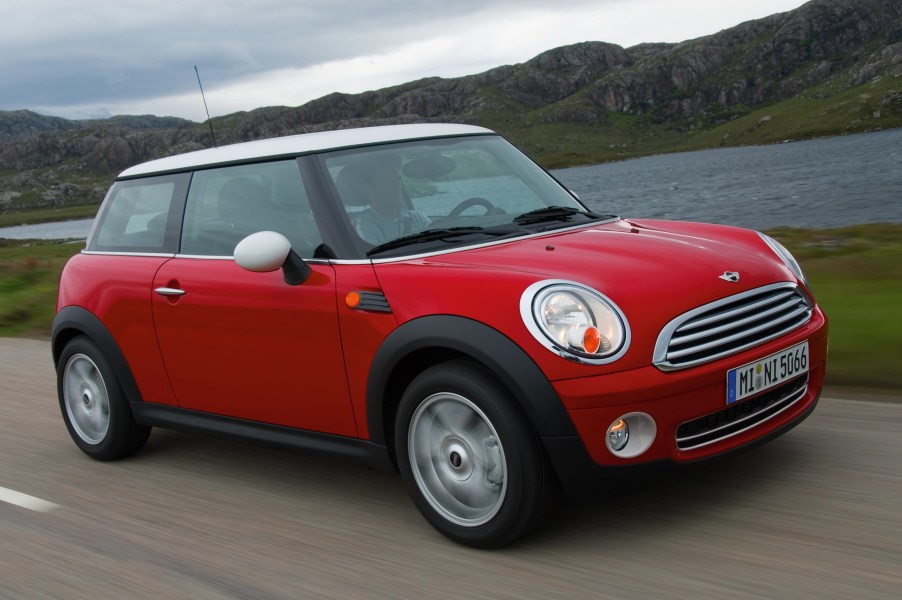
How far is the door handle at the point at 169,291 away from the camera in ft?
13.9

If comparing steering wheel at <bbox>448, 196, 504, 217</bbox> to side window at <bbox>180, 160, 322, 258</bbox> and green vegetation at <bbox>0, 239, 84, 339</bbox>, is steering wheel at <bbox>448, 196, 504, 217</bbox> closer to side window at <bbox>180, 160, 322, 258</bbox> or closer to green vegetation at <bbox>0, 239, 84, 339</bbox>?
side window at <bbox>180, 160, 322, 258</bbox>

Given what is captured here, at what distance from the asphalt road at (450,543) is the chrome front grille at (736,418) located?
0.36 ft

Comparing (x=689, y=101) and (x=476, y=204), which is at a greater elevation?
(x=476, y=204)

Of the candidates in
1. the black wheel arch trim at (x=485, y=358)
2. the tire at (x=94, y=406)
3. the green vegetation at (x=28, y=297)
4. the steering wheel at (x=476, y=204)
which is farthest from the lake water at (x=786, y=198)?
the black wheel arch trim at (x=485, y=358)

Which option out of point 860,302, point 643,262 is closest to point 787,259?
point 643,262

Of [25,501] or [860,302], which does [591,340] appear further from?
[860,302]

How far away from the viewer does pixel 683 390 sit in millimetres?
3002

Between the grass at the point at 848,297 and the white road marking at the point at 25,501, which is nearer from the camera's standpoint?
the white road marking at the point at 25,501

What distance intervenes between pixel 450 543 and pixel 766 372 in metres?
1.24

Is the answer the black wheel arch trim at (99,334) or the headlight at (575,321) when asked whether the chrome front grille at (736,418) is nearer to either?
the headlight at (575,321)

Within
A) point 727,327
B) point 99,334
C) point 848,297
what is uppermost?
point 727,327

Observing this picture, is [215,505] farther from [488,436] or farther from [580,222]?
[580,222]

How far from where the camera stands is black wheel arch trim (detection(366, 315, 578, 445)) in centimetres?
298

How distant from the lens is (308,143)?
4.07m
